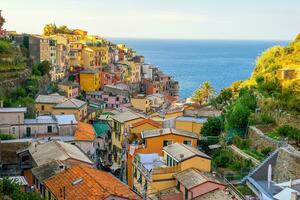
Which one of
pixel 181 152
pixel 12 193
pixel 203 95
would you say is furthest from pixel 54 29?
pixel 12 193

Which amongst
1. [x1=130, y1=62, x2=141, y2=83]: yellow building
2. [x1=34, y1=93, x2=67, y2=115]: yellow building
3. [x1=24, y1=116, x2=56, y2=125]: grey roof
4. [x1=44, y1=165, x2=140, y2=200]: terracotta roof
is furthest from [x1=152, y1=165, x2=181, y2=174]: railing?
[x1=130, y1=62, x2=141, y2=83]: yellow building

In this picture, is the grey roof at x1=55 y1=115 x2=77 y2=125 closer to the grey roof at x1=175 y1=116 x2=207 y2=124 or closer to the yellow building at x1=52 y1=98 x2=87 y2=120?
the yellow building at x1=52 y1=98 x2=87 y2=120

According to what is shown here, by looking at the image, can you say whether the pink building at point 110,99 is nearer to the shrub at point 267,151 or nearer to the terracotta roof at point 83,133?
the terracotta roof at point 83,133

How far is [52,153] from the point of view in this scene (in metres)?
25.9

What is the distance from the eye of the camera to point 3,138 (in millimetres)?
30172

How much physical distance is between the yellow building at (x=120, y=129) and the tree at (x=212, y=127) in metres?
5.40

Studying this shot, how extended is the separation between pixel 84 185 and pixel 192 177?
5.07m

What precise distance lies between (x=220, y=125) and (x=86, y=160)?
10309 millimetres

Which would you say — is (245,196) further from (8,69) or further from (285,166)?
(8,69)

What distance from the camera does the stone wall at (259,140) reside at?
87.1 feet

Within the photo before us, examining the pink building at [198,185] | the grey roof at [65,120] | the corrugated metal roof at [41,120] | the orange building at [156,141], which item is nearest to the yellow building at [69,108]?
the grey roof at [65,120]

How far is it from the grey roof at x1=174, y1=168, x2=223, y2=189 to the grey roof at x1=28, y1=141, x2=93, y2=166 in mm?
5624

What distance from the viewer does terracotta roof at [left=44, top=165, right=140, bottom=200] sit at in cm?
1998

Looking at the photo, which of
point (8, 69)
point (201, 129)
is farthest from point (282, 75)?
point (8, 69)
